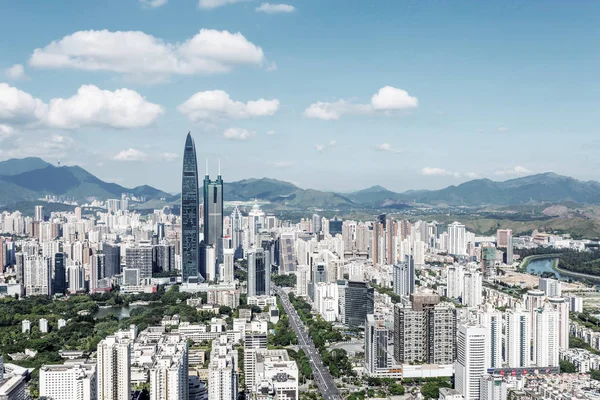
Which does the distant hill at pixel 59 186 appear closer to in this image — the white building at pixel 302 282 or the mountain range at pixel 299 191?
the mountain range at pixel 299 191

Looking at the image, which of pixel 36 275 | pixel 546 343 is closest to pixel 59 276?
pixel 36 275

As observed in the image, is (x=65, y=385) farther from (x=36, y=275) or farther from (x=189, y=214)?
(x=189, y=214)

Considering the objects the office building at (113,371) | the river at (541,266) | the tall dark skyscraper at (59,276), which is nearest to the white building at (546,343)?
the office building at (113,371)

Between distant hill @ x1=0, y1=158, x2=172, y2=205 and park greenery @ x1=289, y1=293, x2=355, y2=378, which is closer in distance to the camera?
park greenery @ x1=289, y1=293, x2=355, y2=378

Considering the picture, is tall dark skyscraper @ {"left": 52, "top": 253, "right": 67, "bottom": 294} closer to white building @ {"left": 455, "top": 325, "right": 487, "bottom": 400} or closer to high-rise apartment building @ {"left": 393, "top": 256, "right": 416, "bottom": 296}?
high-rise apartment building @ {"left": 393, "top": 256, "right": 416, "bottom": 296}

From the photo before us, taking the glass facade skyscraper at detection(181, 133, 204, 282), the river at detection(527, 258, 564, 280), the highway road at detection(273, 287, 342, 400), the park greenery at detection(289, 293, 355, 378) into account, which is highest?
the glass facade skyscraper at detection(181, 133, 204, 282)

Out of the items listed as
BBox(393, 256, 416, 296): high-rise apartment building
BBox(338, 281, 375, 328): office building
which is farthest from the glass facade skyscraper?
BBox(338, 281, 375, 328): office building
